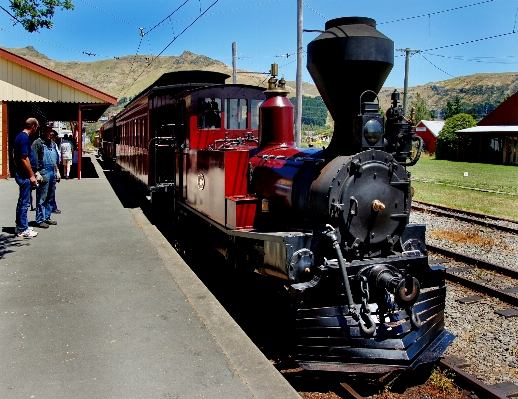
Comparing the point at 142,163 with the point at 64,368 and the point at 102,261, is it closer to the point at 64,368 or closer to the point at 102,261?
the point at 102,261

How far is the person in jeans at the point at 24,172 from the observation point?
793 centimetres

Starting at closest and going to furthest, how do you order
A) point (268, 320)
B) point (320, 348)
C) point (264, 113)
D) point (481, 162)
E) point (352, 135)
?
1. point (320, 348)
2. point (352, 135)
3. point (268, 320)
4. point (264, 113)
5. point (481, 162)

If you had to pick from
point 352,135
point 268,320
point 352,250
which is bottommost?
point 268,320

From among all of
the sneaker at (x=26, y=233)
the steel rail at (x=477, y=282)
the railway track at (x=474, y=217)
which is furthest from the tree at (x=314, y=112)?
the sneaker at (x=26, y=233)

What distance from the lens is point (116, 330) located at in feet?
15.1

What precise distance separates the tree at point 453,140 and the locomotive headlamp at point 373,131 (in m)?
37.0

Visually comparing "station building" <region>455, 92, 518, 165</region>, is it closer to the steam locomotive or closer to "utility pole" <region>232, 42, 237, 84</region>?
"utility pole" <region>232, 42, 237, 84</region>

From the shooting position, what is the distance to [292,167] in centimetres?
531

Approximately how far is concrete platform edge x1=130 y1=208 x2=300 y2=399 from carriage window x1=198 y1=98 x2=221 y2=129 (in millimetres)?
2321

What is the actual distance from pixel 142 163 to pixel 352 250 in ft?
29.8

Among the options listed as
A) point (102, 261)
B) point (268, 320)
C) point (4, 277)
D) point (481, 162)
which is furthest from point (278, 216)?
point (481, 162)

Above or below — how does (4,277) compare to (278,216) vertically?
below

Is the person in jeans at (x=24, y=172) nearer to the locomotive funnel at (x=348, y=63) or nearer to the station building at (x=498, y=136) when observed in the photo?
the locomotive funnel at (x=348, y=63)

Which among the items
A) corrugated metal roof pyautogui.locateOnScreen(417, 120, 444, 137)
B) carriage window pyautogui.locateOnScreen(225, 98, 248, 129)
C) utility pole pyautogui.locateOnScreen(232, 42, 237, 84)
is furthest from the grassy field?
corrugated metal roof pyautogui.locateOnScreen(417, 120, 444, 137)
